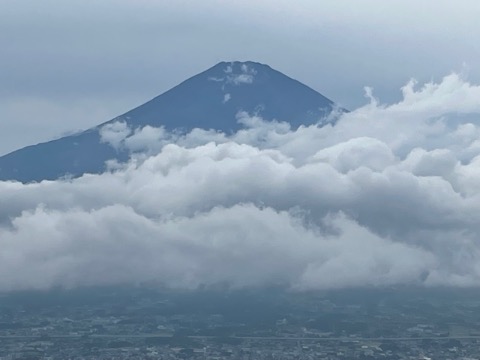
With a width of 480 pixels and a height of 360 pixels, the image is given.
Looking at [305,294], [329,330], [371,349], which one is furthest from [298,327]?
[305,294]

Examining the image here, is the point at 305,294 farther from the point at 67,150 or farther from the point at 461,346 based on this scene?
the point at 67,150

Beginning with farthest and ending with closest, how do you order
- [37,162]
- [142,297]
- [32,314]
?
[37,162] → [142,297] → [32,314]

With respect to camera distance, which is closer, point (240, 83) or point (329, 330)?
point (329, 330)

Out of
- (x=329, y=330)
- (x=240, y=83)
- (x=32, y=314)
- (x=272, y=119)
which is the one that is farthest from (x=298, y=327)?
(x=240, y=83)

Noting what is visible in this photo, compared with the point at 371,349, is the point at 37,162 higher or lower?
higher

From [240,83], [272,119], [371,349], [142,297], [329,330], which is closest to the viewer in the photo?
[371,349]

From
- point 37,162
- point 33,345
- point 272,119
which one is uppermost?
point 272,119

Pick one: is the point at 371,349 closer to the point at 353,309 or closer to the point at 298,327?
the point at 298,327
